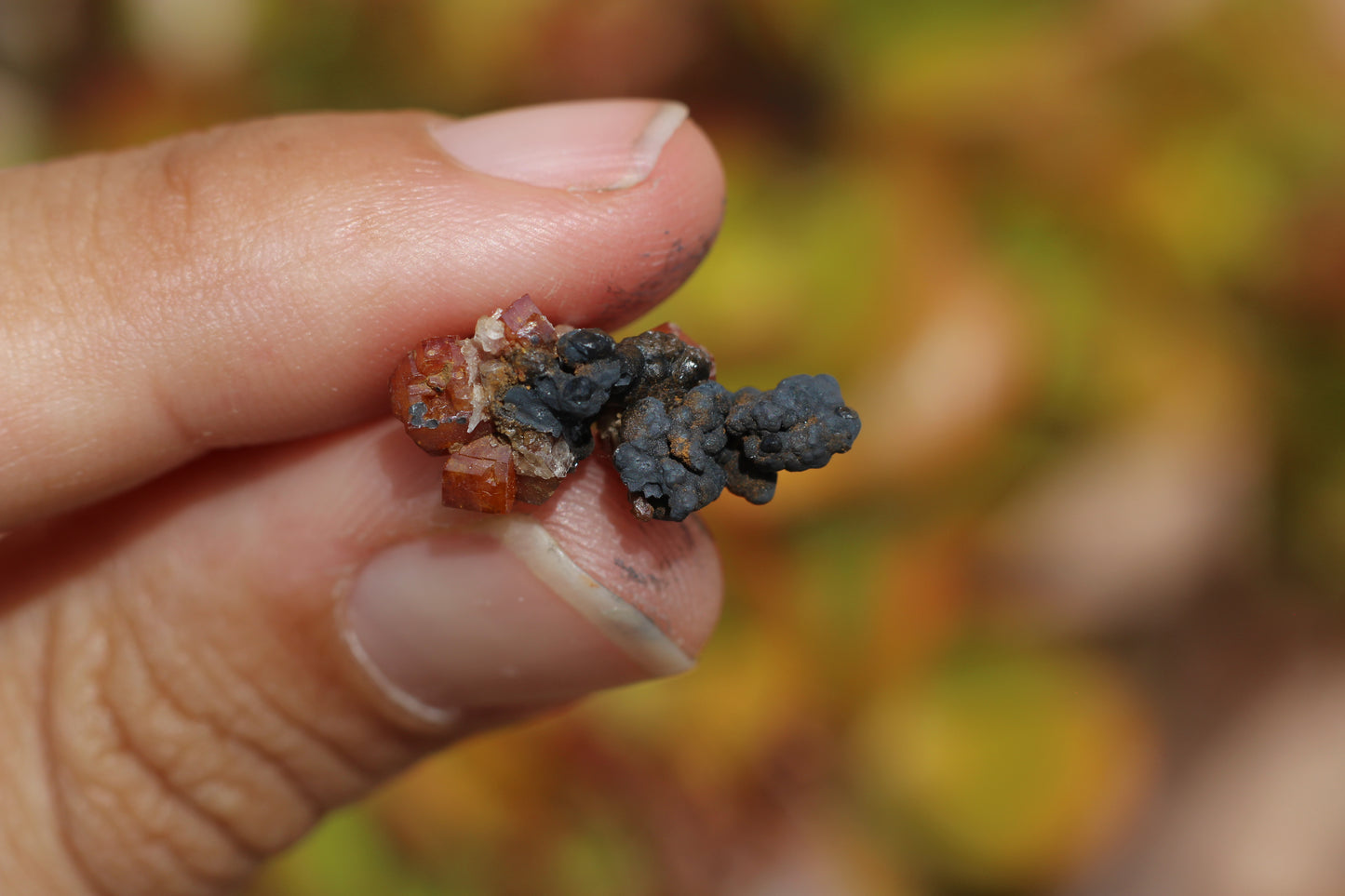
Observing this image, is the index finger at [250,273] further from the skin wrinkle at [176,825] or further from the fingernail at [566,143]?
the skin wrinkle at [176,825]

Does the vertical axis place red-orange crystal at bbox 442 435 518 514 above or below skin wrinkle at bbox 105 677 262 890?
above

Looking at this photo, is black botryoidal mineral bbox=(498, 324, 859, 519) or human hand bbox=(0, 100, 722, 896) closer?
black botryoidal mineral bbox=(498, 324, 859, 519)

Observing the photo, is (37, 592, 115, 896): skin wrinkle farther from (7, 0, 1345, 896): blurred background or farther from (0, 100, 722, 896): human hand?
(7, 0, 1345, 896): blurred background

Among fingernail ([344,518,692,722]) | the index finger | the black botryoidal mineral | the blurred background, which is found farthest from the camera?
the blurred background

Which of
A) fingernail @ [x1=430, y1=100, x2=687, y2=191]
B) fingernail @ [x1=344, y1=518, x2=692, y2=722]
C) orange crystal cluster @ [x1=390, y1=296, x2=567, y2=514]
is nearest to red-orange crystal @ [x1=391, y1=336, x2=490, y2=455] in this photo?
orange crystal cluster @ [x1=390, y1=296, x2=567, y2=514]

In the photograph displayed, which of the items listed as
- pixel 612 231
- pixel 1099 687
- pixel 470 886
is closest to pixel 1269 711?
pixel 1099 687

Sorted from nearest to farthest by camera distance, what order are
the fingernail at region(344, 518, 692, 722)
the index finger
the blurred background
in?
the index finger, the fingernail at region(344, 518, 692, 722), the blurred background

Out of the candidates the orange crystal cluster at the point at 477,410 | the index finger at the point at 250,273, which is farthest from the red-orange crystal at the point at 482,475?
the index finger at the point at 250,273
